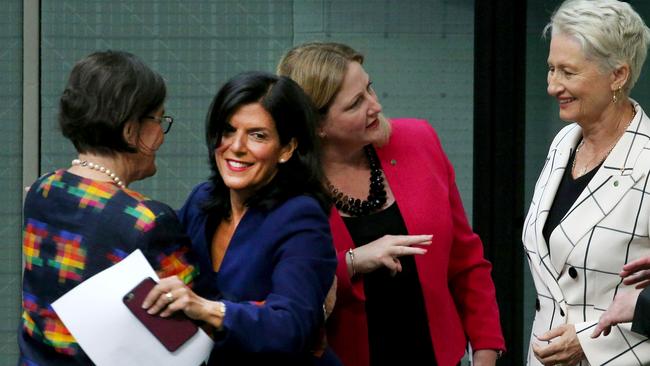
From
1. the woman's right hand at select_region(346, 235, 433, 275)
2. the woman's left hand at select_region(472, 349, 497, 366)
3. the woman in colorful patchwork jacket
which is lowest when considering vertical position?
the woman's left hand at select_region(472, 349, 497, 366)

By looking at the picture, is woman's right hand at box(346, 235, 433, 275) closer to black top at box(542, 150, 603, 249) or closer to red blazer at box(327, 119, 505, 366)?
red blazer at box(327, 119, 505, 366)

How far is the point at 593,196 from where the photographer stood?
3943 millimetres

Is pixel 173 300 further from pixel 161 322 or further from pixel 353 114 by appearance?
pixel 353 114

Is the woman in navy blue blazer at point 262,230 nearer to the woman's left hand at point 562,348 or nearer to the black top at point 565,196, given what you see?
the woman's left hand at point 562,348

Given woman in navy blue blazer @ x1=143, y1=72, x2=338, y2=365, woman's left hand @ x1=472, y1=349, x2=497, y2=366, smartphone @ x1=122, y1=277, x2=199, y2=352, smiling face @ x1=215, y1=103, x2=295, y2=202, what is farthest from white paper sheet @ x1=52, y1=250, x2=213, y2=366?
woman's left hand @ x1=472, y1=349, x2=497, y2=366

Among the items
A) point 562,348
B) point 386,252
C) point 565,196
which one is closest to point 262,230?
point 386,252

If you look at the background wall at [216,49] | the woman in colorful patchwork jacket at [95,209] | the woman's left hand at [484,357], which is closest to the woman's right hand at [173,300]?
the woman in colorful patchwork jacket at [95,209]

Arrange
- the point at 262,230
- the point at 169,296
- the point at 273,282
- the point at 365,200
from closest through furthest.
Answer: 1. the point at 169,296
2. the point at 273,282
3. the point at 262,230
4. the point at 365,200

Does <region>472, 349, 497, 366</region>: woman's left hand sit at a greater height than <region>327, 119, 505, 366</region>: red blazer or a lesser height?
lesser

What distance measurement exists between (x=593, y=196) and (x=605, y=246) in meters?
0.17

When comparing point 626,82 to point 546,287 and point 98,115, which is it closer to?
point 546,287

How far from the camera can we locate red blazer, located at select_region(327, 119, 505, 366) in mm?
4012

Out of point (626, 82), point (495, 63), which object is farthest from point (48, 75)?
point (626, 82)

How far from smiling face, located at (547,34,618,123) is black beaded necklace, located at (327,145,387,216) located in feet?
2.06
